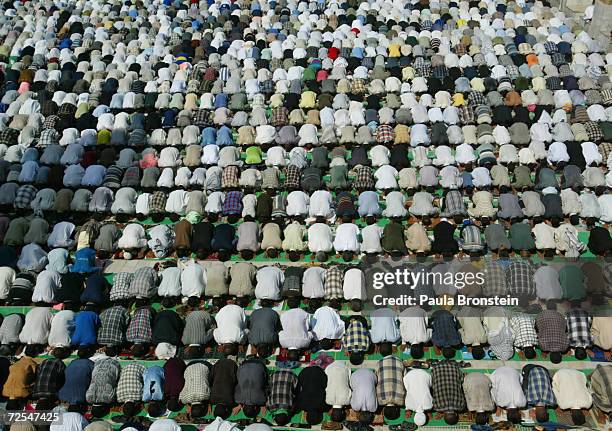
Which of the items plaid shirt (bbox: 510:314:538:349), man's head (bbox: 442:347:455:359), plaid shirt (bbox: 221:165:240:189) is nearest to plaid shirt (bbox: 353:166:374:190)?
plaid shirt (bbox: 221:165:240:189)

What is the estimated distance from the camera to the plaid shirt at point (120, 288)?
42.6 ft

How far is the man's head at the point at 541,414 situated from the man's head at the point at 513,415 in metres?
0.35

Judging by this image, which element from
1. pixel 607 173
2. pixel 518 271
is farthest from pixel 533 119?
pixel 518 271

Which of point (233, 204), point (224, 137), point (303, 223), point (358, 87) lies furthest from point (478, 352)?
point (358, 87)

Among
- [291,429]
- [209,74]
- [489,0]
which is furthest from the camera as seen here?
[489,0]

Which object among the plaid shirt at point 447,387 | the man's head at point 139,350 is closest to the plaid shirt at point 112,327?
the man's head at point 139,350

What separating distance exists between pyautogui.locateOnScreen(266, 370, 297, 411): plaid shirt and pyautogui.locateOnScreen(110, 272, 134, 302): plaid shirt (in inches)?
168

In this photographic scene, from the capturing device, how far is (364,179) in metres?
15.7

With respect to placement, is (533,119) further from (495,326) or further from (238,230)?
(238,230)

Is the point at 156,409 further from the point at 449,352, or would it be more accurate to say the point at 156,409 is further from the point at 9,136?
the point at 9,136

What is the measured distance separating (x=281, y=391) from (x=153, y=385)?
2.57 metres

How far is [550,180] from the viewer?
15.3 metres

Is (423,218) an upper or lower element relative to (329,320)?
upper

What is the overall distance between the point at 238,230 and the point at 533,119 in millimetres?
10564
